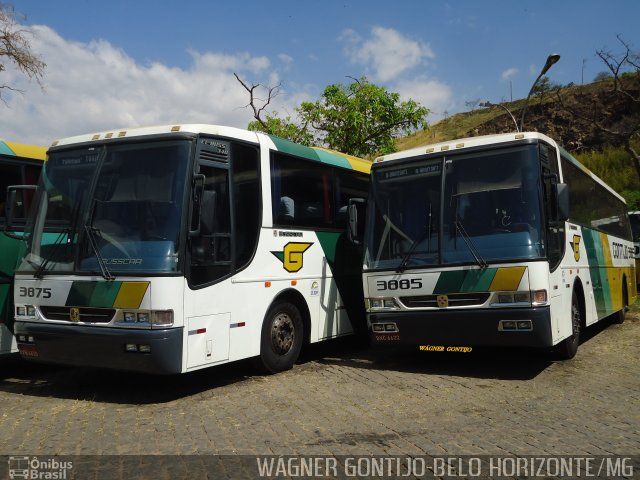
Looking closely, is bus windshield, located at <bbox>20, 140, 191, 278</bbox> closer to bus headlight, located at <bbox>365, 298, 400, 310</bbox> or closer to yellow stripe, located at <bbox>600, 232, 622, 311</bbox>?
bus headlight, located at <bbox>365, 298, 400, 310</bbox>

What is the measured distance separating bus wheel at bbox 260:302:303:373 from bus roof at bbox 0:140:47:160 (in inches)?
151

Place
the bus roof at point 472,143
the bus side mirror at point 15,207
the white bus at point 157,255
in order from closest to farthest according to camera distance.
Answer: the white bus at point 157,255 → the bus side mirror at point 15,207 → the bus roof at point 472,143

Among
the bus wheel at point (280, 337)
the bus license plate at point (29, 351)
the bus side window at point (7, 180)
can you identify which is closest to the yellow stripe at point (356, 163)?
the bus wheel at point (280, 337)

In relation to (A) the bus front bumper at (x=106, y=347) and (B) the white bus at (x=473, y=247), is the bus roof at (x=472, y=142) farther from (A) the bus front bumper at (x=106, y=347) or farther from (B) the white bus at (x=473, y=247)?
(A) the bus front bumper at (x=106, y=347)

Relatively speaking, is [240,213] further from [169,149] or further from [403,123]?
[403,123]

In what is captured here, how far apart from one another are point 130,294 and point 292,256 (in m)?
2.80

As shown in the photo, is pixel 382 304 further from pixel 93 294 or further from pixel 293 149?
pixel 93 294

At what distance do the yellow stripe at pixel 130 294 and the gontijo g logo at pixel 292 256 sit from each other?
2270 mm

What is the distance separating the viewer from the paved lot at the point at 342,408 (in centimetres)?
554

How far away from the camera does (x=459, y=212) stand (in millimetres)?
8539

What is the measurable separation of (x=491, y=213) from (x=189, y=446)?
15.8 ft

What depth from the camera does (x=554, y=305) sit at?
827 cm

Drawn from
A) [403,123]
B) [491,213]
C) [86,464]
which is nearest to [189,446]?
[86,464]

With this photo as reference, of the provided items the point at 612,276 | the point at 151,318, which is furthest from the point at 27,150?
the point at 612,276
